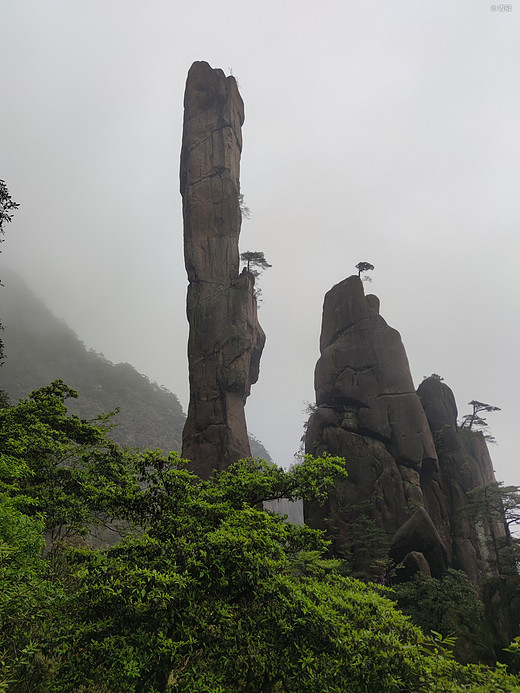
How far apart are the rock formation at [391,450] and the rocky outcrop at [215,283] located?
6.17 metres

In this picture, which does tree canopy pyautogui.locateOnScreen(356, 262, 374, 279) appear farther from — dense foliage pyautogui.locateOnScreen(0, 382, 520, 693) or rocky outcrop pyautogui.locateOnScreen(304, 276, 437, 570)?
dense foliage pyautogui.locateOnScreen(0, 382, 520, 693)

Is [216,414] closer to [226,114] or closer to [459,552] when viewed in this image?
[459,552]

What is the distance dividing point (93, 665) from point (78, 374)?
7333cm

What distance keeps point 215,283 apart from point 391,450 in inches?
704

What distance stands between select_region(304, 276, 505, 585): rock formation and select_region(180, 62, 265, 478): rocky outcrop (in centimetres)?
617

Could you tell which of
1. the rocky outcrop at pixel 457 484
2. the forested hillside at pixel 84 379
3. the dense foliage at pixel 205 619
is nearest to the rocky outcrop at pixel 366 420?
the rocky outcrop at pixel 457 484

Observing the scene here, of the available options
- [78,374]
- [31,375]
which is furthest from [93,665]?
[78,374]

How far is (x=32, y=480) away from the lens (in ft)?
39.8

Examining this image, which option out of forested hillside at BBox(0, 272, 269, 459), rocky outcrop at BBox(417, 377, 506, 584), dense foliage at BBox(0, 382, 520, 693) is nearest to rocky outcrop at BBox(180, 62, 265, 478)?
rocky outcrop at BBox(417, 377, 506, 584)

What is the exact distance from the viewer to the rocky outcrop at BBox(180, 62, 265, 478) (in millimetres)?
27422

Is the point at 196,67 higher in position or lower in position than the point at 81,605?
higher

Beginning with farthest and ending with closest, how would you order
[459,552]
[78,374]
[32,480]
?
[78,374]
[459,552]
[32,480]

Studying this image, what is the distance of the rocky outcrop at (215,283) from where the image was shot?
27422mm

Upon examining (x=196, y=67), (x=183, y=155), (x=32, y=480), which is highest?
(x=196, y=67)
